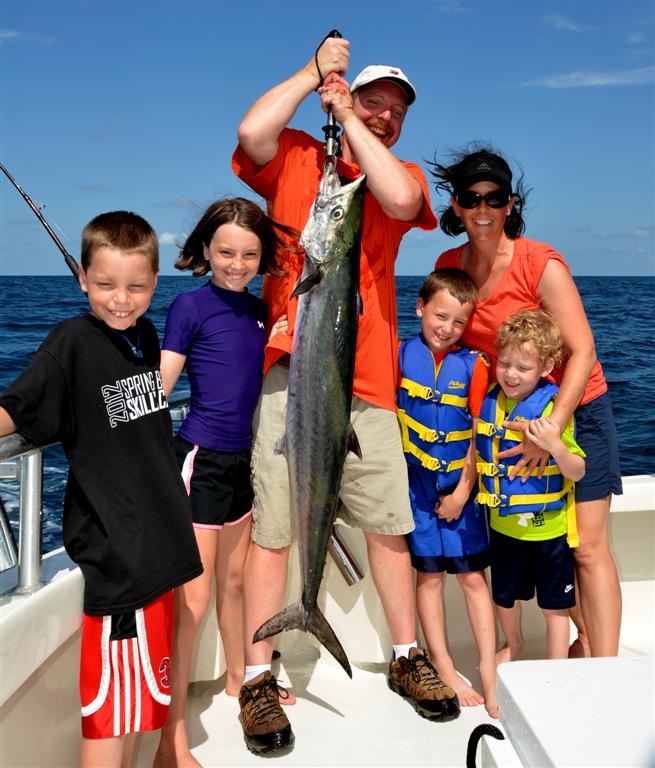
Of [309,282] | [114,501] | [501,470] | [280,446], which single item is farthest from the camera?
[501,470]

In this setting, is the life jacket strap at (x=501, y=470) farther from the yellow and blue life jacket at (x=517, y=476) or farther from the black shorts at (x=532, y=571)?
the black shorts at (x=532, y=571)

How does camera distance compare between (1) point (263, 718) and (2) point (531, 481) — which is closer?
(1) point (263, 718)

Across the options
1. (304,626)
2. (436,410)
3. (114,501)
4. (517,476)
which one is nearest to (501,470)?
(517,476)

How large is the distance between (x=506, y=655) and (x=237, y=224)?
2280 millimetres

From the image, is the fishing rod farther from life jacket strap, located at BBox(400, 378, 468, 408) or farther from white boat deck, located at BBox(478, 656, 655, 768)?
white boat deck, located at BBox(478, 656, 655, 768)

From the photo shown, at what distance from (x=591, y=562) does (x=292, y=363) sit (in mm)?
1609

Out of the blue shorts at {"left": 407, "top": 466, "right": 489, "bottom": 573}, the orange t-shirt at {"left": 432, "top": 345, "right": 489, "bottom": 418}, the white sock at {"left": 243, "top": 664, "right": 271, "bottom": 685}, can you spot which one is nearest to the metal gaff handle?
the orange t-shirt at {"left": 432, "top": 345, "right": 489, "bottom": 418}

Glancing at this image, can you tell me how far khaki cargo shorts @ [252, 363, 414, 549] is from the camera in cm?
305

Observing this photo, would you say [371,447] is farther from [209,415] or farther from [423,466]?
[209,415]

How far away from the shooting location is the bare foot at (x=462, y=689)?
3322 mm

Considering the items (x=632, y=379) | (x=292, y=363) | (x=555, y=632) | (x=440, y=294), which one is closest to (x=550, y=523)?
(x=555, y=632)

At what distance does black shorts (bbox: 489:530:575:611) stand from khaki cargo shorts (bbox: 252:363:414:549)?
426 mm

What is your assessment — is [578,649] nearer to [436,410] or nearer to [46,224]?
[436,410]

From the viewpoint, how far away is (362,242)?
10.2ft
